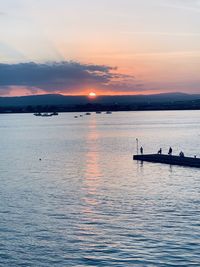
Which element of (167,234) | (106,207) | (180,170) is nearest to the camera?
(167,234)

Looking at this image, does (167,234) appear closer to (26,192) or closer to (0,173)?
(26,192)

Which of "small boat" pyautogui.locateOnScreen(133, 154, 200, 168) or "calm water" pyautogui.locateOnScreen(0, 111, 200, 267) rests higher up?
"small boat" pyautogui.locateOnScreen(133, 154, 200, 168)

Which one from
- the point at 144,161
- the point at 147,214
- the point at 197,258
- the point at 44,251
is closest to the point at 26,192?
the point at 147,214

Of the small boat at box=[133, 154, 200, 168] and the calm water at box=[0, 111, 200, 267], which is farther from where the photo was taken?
the small boat at box=[133, 154, 200, 168]

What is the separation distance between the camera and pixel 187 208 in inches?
1432

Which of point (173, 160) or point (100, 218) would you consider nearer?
point (100, 218)

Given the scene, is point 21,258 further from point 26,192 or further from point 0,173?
point 0,173

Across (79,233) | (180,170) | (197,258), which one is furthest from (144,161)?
(197,258)

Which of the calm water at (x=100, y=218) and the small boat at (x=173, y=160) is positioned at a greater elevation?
the small boat at (x=173, y=160)

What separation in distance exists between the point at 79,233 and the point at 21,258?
5.05 m

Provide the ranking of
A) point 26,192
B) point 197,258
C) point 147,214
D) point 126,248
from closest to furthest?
point 197,258 < point 126,248 < point 147,214 < point 26,192

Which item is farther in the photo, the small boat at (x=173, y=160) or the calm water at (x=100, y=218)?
the small boat at (x=173, y=160)

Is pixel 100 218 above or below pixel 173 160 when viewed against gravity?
below

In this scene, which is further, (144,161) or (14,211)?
(144,161)
